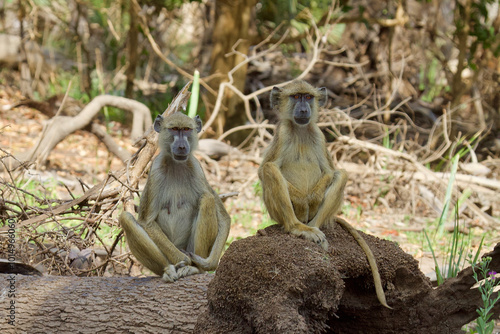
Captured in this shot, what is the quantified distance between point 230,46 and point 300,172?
7881 millimetres

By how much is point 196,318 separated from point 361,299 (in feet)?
4.48

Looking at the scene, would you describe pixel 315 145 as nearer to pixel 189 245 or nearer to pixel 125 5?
pixel 189 245

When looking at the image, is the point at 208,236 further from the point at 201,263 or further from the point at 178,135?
the point at 178,135

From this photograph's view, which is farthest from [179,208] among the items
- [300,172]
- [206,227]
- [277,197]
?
[300,172]

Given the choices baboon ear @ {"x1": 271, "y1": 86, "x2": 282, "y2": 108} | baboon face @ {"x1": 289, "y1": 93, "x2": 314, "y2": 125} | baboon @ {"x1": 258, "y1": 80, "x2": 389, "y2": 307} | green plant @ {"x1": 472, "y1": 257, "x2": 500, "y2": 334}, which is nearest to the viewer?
green plant @ {"x1": 472, "y1": 257, "x2": 500, "y2": 334}

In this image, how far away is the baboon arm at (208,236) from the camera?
5.46m

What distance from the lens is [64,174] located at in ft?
35.7

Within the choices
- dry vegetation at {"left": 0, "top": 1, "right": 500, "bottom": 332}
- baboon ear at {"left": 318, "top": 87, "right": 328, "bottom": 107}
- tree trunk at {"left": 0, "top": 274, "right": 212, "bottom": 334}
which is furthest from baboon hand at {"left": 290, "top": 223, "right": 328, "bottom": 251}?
dry vegetation at {"left": 0, "top": 1, "right": 500, "bottom": 332}

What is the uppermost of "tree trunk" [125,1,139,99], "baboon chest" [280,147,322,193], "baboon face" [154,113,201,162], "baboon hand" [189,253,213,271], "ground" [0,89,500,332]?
"tree trunk" [125,1,139,99]

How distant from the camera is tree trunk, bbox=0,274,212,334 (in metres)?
4.54

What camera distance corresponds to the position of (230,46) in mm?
12789

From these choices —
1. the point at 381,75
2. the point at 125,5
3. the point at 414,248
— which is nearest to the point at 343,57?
the point at 381,75

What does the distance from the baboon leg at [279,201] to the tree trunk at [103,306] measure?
860 mm

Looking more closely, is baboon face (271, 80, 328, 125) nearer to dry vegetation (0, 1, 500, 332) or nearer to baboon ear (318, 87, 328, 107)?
baboon ear (318, 87, 328, 107)
